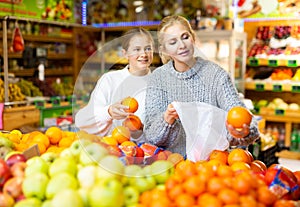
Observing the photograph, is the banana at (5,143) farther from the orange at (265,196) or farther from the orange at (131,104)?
the orange at (265,196)

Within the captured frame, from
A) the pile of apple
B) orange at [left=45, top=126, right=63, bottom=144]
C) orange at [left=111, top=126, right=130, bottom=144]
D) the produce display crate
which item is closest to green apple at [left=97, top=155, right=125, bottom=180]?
the pile of apple

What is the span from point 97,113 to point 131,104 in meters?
0.18

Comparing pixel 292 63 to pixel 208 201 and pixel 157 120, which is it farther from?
pixel 208 201

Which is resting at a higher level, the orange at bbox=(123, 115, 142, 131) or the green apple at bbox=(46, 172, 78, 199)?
the orange at bbox=(123, 115, 142, 131)

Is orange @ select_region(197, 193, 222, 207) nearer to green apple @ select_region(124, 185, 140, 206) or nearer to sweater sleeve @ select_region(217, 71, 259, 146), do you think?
green apple @ select_region(124, 185, 140, 206)

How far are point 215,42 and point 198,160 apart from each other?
14.1 feet

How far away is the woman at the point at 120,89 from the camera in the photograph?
2.06m

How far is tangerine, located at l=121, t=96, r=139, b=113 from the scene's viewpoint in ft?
6.93

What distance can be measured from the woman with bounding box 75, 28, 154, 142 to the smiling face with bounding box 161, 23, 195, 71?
0.32 feet

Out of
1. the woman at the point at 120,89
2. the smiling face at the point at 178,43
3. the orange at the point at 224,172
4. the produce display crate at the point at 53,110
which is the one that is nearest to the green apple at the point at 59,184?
the woman at the point at 120,89

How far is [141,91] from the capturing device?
2.25 meters

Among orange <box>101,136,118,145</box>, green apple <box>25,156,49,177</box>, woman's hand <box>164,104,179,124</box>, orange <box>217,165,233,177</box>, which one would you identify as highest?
woman's hand <box>164,104,179,124</box>

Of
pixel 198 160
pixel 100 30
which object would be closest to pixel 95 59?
pixel 198 160

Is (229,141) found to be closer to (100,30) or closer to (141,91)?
(141,91)
